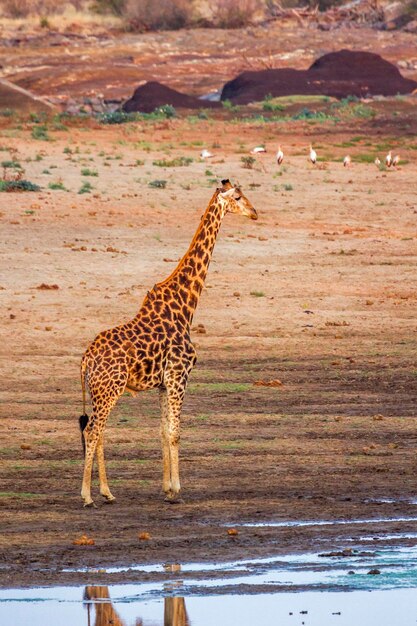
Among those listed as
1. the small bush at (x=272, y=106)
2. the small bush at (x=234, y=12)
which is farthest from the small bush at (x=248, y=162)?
the small bush at (x=234, y=12)

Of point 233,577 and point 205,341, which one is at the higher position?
point 233,577

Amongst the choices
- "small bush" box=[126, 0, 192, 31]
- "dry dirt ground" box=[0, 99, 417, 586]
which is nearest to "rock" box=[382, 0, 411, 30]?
"small bush" box=[126, 0, 192, 31]

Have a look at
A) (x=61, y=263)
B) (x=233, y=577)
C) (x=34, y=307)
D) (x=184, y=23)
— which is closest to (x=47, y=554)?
(x=233, y=577)

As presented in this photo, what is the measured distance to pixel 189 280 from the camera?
11.6m

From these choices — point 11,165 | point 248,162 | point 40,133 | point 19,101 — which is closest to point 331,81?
point 19,101

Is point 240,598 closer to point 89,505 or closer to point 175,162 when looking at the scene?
point 89,505

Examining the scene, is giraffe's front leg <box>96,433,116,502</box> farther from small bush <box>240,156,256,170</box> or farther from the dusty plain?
small bush <box>240,156,256,170</box>

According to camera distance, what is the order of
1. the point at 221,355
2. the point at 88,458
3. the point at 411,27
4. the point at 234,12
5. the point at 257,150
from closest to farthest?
the point at 88,458 → the point at 221,355 → the point at 257,150 → the point at 411,27 → the point at 234,12

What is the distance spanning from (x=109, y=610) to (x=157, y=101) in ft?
153

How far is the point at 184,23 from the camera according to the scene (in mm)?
81062

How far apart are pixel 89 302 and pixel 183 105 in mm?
34808

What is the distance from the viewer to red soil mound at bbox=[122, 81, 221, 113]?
2110 inches

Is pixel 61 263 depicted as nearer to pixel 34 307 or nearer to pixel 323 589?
pixel 34 307

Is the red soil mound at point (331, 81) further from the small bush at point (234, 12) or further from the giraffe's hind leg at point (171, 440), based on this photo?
the giraffe's hind leg at point (171, 440)
